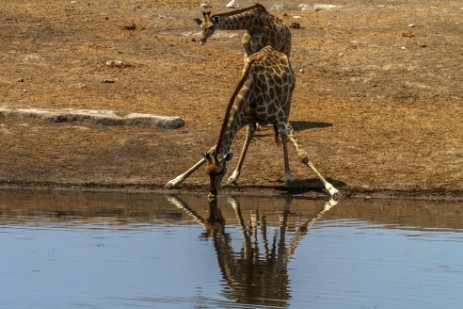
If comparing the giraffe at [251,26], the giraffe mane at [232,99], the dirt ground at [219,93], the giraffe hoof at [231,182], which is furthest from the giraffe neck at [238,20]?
the giraffe hoof at [231,182]

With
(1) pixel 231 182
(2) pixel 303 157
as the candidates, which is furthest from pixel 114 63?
(2) pixel 303 157

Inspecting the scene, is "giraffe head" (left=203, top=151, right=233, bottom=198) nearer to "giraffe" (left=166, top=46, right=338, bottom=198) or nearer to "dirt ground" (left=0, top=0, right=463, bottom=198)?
"giraffe" (left=166, top=46, right=338, bottom=198)

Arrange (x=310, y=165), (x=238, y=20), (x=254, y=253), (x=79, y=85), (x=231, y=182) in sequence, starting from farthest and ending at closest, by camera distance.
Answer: (x=79, y=85) → (x=238, y=20) → (x=231, y=182) → (x=310, y=165) → (x=254, y=253)

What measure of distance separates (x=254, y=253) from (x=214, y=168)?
3.92m

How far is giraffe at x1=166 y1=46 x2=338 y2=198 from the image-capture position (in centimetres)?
1930

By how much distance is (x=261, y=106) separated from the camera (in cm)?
1967

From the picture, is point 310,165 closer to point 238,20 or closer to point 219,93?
point 238,20

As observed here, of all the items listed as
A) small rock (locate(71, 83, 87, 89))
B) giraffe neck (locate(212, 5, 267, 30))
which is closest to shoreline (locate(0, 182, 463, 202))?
giraffe neck (locate(212, 5, 267, 30))

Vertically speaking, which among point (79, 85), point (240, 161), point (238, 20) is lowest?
point (240, 161)

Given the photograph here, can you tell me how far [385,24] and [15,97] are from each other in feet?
41.5

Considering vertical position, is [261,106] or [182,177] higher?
[261,106]

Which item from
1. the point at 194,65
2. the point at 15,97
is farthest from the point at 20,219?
the point at 194,65

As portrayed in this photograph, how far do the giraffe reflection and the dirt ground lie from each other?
249cm

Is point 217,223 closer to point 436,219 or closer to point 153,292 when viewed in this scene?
point 436,219
